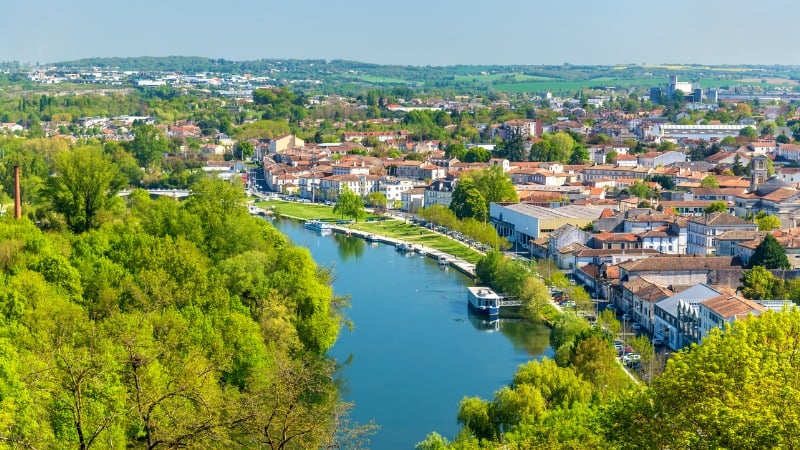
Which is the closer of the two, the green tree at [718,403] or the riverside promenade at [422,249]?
the green tree at [718,403]

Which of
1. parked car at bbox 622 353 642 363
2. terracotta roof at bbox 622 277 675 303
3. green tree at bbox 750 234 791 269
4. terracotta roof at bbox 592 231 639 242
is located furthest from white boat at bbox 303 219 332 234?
parked car at bbox 622 353 642 363

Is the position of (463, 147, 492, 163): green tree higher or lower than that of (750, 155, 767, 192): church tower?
lower

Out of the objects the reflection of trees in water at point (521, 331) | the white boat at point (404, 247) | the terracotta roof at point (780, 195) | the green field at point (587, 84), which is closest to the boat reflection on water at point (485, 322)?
the reflection of trees in water at point (521, 331)

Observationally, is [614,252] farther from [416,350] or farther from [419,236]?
[419,236]

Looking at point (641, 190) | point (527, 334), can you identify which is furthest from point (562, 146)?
point (527, 334)

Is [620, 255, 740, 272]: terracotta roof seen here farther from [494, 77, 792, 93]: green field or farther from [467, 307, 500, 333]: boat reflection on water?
[494, 77, 792, 93]: green field

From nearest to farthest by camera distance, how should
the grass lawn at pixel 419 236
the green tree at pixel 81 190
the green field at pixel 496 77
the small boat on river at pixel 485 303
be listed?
the green tree at pixel 81 190
the small boat on river at pixel 485 303
the grass lawn at pixel 419 236
the green field at pixel 496 77

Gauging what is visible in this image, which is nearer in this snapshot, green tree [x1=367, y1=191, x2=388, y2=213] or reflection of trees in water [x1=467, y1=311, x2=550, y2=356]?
reflection of trees in water [x1=467, y1=311, x2=550, y2=356]

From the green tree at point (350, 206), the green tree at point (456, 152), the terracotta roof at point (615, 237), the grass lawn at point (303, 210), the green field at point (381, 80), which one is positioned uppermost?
the green field at point (381, 80)

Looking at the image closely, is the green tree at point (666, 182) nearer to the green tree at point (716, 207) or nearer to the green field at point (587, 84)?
the green tree at point (716, 207)
